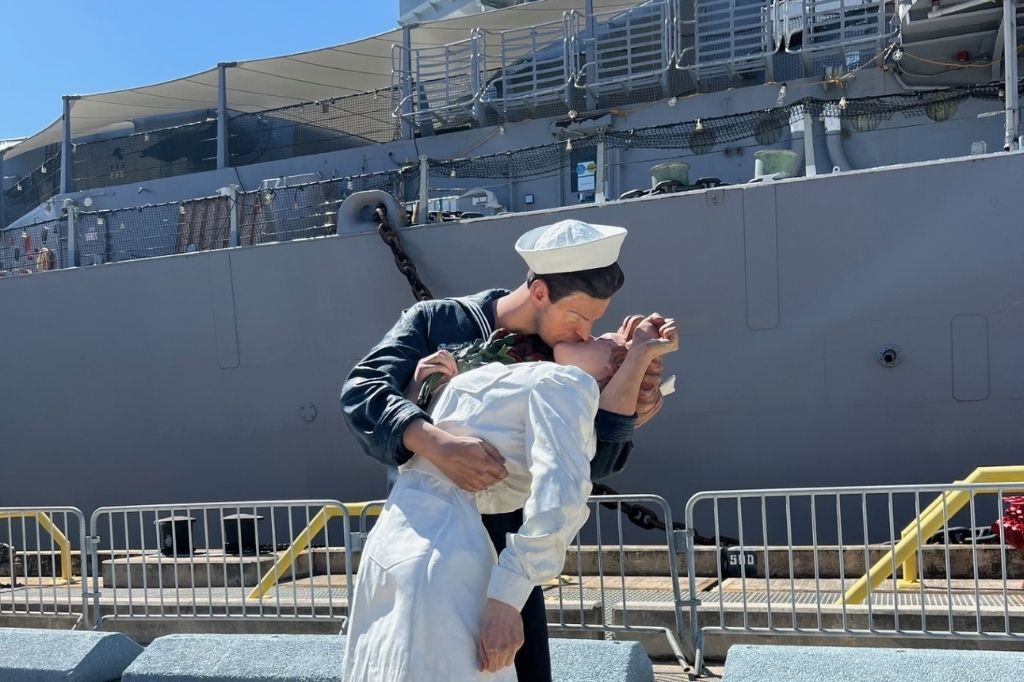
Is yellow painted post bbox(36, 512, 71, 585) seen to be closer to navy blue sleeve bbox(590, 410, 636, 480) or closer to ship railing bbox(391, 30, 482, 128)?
ship railing bbox(391, 30, 482, 128)

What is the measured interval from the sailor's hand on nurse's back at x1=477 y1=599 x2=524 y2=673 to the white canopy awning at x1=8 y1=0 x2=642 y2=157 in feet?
33.2

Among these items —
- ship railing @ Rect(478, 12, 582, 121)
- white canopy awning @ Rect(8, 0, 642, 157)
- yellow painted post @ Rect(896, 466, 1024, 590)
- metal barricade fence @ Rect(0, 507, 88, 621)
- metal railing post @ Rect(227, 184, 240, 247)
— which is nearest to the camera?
yellow painted post @ Rect(896, 466, 1024, 590)

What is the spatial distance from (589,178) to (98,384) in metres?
5.00

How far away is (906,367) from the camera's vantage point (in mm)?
7328

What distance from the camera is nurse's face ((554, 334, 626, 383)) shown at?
84.1 inches

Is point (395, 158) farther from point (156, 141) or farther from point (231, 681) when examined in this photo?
point (231, 681)

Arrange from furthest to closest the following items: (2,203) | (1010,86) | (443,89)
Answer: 1. (2,203)
2. (443,89)
3. (1010,86)

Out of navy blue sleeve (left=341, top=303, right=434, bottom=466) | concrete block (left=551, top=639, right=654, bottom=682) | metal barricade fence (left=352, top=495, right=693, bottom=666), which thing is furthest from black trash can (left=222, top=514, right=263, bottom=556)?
navy blue sleeve (left=341, top=303, right=434, bottom=466)

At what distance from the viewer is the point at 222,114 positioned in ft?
40.2

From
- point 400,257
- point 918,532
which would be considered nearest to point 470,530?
point 918,532

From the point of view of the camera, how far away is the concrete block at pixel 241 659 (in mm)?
3297

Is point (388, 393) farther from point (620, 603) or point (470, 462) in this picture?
point (620, 603)

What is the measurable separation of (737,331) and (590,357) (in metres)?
5.76

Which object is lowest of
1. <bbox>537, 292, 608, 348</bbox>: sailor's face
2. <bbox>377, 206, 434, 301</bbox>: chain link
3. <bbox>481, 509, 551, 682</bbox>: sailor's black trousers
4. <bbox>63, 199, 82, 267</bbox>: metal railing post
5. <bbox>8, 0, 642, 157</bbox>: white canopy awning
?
<bbox>481, 509, 551, 682</bbox>: sailor's black trousers
